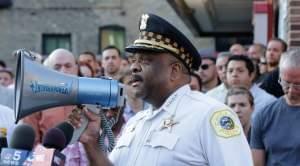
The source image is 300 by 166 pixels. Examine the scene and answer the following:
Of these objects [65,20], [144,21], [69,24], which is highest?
[65,20]

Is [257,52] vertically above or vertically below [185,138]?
above

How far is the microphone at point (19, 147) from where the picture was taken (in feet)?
10.4

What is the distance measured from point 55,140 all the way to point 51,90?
0.31 metres

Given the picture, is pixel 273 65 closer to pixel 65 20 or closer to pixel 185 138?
pixel 185 138

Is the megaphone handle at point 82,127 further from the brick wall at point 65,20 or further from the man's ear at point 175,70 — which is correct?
the brick wall at point 65,20

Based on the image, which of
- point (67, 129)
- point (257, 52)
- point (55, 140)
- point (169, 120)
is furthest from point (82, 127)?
point (257, 52)

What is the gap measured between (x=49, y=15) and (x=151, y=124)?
2360 cm

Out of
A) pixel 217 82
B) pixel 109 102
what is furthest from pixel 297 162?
pixel 217 82

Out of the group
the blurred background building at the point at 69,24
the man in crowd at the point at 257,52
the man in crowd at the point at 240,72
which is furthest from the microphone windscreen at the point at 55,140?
the blurred background building at the point at 69,24

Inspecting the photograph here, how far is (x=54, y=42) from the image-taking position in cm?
2770

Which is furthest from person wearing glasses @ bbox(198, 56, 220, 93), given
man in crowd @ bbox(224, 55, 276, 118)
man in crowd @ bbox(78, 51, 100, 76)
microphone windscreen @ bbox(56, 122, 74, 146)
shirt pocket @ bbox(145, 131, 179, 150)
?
microphone windscreen @ bbox(56, 122, 74, 146)

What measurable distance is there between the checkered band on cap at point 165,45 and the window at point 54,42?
23.4m

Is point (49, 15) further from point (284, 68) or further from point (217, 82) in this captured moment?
point (284, 68)

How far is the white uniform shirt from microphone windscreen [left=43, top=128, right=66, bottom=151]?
548mm
